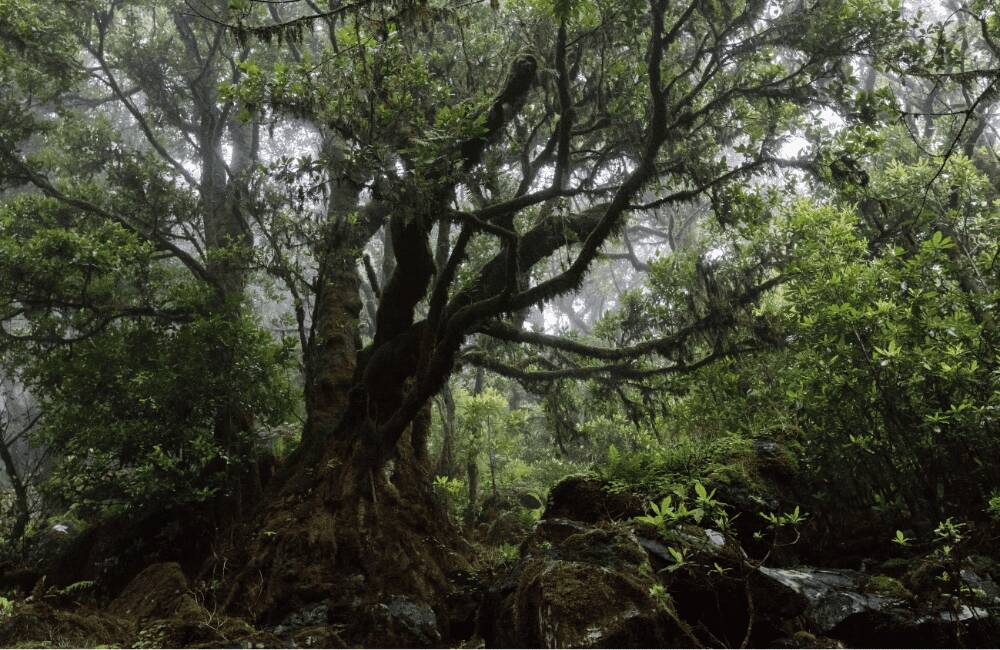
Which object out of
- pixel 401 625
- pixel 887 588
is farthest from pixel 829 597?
pixel 401 625

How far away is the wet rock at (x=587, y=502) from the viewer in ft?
15.7

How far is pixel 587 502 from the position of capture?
5.21 m

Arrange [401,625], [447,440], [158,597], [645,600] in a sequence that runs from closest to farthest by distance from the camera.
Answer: [645,600], [401,625], [158,597], [447,440]

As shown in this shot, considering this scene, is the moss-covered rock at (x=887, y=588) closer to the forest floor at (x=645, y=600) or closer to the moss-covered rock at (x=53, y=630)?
the forest floor at (x=645, y=600)

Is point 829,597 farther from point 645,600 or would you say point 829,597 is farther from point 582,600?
point 582,600

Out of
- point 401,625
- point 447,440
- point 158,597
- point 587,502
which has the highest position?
point 447,440

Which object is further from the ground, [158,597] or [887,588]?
[158,597]

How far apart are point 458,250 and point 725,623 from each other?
3798 mm

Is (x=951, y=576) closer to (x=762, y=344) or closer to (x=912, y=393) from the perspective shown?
(x=912, y=393)

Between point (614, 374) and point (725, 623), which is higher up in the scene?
point (614, 374)

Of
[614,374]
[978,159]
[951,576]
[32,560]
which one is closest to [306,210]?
[614,374]

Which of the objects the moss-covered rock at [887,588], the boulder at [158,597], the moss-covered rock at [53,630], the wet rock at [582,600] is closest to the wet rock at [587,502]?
the wet rock at [582,600]

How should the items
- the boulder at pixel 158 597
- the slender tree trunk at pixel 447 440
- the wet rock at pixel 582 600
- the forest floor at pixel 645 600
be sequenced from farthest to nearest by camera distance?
the slender tree trunk at pixel 447 440 → the boulder at pixel 158 597 → the forest floor at pixel 645 600 → the wet rock at pixel 582 600

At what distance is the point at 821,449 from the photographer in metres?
5.17
